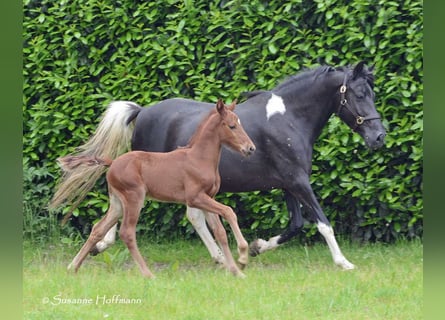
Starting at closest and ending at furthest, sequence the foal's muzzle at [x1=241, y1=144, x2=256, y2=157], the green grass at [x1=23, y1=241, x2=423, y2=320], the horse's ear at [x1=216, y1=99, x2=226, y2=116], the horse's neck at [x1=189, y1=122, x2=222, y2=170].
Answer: the green grass at [x1=23, y1=241, x2=423, y2=320]
the foal's muzzle at [x1=241, y1=144, x2=256, y2=157]
the horse's ear at [x1=216, y1=99, x2=226, y2=116]
the horse's neck at [x1=189, y1=122, x2=222, y2=170]

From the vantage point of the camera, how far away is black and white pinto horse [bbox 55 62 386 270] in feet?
20.5

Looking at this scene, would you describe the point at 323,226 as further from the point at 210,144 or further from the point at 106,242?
the point at 106,242

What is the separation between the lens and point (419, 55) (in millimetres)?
6727

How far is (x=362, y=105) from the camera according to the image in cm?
625

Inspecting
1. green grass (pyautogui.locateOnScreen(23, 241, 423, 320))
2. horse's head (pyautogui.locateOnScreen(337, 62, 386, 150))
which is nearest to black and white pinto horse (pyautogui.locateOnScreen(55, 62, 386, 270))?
horse's head (pyautogui.locateOnScreen(337, 62, 386, 150))

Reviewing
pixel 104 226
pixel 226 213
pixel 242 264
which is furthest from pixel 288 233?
pixel 104 226

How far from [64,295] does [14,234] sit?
3.74 meters

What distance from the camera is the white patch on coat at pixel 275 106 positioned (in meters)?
6.47

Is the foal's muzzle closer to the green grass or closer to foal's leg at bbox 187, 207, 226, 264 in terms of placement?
the green grass

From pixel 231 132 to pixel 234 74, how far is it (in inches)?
78.2

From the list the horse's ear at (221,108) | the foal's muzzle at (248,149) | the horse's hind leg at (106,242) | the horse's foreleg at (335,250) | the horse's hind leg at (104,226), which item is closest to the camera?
the foal's muzzle at (248,149)

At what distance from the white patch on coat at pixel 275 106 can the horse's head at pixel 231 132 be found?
38.4 inches

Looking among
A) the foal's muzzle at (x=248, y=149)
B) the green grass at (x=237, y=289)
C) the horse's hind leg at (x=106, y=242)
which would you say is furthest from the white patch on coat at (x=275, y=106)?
the horse's hind leg at (x=106, y=242)

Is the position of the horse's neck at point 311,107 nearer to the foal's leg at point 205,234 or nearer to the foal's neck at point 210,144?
the foal's neck at point 210,144
